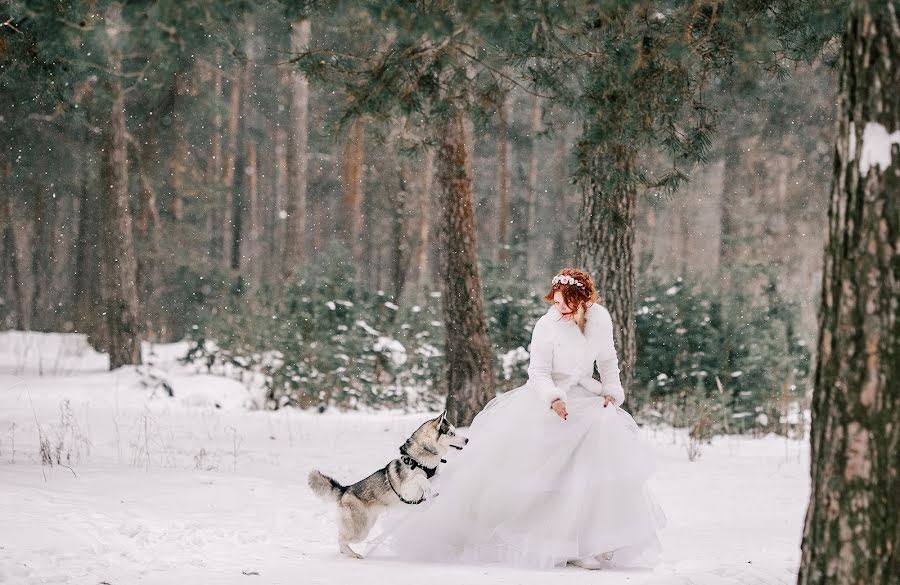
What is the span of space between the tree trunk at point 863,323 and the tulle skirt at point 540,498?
2.41 metres

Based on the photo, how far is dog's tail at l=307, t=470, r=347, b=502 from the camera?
611 cm

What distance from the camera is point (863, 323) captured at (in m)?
3.53

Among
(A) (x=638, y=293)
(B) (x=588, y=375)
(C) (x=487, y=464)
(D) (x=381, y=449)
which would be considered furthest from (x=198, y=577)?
(A) (x=638, y=293)

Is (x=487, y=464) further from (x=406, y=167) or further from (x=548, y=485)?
(x=406, y=167)

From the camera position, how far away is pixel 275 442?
38.5ft

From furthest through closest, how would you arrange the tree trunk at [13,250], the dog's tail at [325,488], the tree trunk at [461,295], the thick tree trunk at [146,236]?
the tree trunk at [13,250]
the thick tree trunk at [146,236]
the tree trunk at [461,295]
the dog's tail at [325,488]

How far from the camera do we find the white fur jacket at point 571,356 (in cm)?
632

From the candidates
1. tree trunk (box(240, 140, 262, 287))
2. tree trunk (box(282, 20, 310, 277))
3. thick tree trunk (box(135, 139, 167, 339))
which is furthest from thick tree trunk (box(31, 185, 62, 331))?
tree trunk (box(282, 20, 310, 277))

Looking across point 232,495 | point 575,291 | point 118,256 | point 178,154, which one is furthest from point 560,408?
point 178,154

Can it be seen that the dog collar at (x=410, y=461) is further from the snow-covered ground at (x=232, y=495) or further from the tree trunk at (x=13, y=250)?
the tree trunk at (x=13, y=250)

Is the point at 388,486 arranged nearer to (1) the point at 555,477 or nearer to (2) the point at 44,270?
(1) the point at 555,477

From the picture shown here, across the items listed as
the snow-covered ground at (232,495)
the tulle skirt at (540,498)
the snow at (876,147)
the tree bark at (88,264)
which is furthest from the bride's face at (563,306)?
the tree bark at (88,264)

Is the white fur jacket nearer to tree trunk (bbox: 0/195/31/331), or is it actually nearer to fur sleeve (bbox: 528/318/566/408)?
fur sleeve (bbox: 528/318/566/408)

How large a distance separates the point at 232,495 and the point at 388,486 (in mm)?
2391
